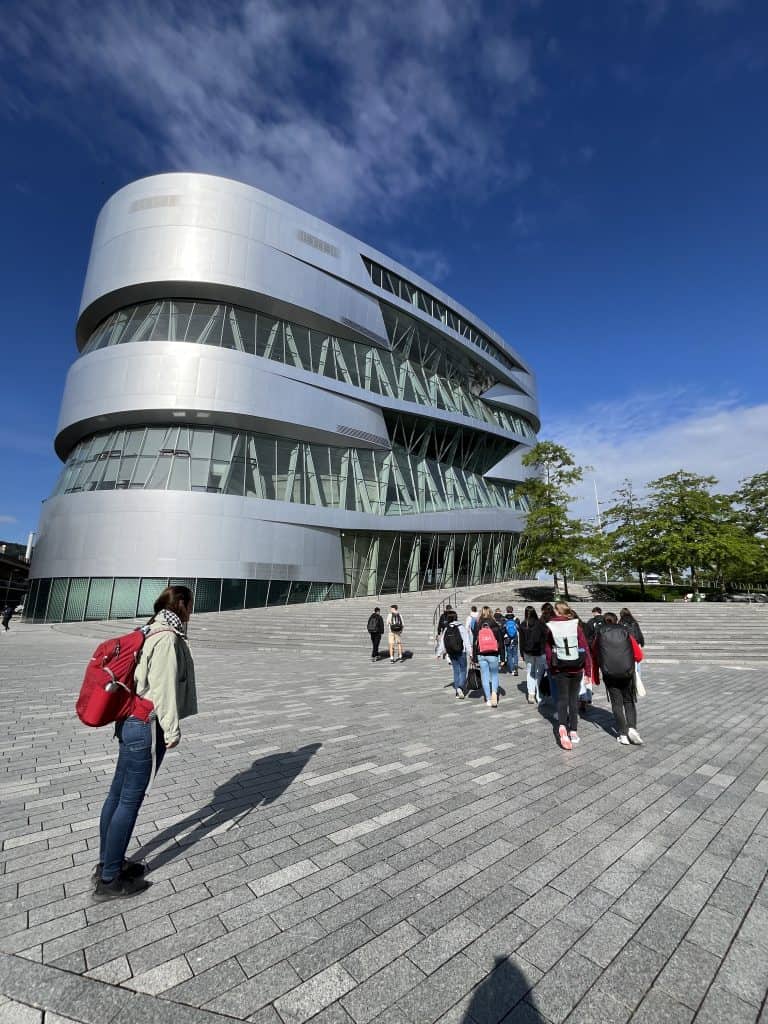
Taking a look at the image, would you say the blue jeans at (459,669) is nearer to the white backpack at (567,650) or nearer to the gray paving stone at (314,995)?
the white backpack at (567,650)

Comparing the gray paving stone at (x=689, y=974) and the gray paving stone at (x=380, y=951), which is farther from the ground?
the gray paving stone at (x=380, y=951)

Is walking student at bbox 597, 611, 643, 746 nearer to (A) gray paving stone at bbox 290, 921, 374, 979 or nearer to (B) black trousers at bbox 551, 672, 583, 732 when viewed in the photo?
(B) black trousers at bbox 551, 672, 583, 732

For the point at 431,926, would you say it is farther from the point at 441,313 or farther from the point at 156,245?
the point at 441,313

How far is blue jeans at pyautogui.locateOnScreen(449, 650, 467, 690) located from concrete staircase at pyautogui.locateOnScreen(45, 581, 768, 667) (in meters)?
7.61

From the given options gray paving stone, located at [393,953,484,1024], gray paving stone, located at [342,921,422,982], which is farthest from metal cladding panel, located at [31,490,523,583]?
gray paving stone, located at [393,953,484,1024]

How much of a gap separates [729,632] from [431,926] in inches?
760

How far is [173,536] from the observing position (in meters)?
26.2

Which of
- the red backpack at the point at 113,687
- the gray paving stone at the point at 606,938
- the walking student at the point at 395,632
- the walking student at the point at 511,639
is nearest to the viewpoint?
the gray paving stone at the point at 606,938

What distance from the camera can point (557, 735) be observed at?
21.9ft

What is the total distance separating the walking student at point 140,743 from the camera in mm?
2973

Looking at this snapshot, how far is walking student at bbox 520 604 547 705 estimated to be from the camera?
8.71 meters

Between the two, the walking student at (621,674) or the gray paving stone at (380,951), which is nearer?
the gray paving stone at (380,951)

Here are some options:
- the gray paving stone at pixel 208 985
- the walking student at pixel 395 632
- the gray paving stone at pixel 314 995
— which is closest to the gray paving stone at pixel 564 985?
the gray paving stone at pixel 314 995

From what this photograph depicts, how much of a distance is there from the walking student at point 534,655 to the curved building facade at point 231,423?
21240 mm
